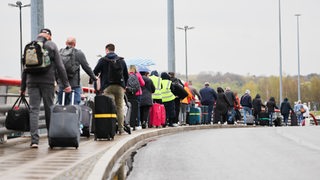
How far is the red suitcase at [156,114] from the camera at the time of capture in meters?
20.6

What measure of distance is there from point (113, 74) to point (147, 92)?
4848 mm

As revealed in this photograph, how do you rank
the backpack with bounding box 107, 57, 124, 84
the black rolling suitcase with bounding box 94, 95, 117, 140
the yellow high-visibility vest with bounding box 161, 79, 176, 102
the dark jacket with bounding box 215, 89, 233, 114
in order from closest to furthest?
the black rolling suitcase with bounding box 94, 95, 117, 140 → the backpack with bounding box 107, 57, 124, 84 → the yellow high-visibility vest with bounding box 161, 79, 176, 102 → the dark jacket with bounding box 215, 89, 233, 114

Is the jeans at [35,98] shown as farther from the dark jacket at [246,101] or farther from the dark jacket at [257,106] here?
the dark jacket at [257,106]

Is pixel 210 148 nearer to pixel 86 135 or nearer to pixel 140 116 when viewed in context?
pixel 86 135

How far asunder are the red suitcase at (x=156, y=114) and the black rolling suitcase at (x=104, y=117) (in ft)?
23.8

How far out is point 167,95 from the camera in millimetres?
21578

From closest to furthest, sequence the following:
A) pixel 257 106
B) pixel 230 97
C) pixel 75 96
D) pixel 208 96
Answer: pixel 75 96 → pixel 208 96 → pixel 230 97 → pixel 257 106

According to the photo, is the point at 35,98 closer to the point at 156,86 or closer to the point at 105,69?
the point at 105,69

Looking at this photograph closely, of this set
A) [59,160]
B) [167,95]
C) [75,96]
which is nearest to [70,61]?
[75,96]

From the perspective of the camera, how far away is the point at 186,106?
25.3m

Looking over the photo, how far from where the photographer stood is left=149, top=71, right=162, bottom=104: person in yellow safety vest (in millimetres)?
20859

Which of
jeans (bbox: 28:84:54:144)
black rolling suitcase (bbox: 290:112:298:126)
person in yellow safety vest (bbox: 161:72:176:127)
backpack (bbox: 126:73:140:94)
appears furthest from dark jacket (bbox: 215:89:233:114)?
jeans (bbox: 28:84:54:144)

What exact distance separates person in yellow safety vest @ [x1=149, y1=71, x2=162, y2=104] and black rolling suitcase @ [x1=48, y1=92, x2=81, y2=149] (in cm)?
966

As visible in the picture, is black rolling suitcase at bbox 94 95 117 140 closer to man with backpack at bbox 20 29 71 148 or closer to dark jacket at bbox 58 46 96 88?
dark jacket at bbox 58 46 96 88
